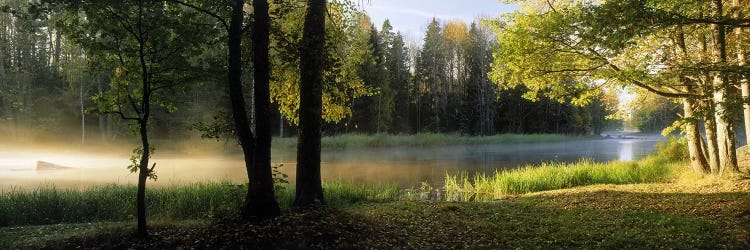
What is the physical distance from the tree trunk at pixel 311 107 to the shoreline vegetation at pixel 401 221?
22.5 inches

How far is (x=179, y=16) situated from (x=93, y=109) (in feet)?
5.07

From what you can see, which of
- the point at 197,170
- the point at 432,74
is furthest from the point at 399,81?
the point at 197,170

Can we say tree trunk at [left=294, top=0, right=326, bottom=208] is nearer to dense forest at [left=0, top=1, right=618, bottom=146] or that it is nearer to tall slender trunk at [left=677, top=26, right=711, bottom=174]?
dense forest at [left=0, top=1, right=618, bottom=146]

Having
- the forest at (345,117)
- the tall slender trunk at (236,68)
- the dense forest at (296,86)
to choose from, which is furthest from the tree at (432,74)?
the tall slender trunk at (236,68)

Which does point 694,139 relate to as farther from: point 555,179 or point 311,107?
point 311,107

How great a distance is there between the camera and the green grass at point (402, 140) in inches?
1271

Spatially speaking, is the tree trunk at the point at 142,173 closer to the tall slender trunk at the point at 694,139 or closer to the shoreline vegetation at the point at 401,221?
the shoreline vegetation at the point at 401,221

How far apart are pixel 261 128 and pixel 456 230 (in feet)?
10.2

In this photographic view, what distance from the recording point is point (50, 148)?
30750mm

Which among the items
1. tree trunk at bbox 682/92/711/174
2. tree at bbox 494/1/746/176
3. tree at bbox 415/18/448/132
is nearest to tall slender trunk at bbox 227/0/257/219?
tree at bbox 494/1/746/176

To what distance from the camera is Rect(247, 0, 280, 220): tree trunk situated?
5.84m

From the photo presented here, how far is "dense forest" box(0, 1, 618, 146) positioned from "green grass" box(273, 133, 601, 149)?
213 cm

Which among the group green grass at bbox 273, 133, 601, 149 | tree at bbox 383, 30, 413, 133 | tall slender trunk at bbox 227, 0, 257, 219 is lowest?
green grass at bbox 273, 133, 601, 149

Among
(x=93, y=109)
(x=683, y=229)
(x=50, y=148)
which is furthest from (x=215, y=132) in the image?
(x=50, y=148)
